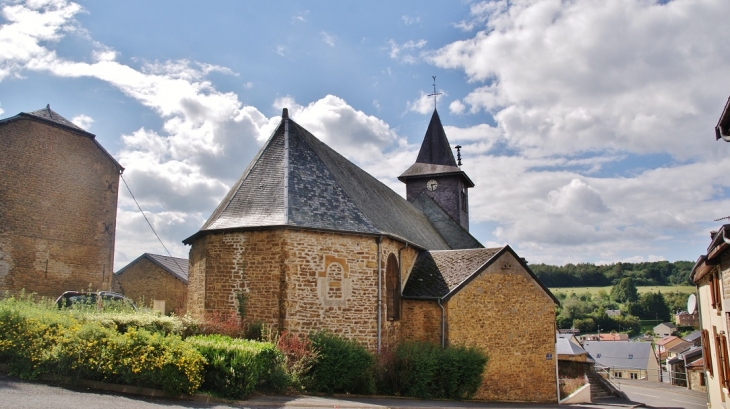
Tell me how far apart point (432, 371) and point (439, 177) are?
61.1ft

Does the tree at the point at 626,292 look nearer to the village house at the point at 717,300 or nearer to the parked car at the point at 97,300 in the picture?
the village house at the point at 717,300

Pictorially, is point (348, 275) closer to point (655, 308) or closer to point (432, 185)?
point (432, 185)

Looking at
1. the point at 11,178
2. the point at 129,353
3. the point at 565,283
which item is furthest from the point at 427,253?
the point at 565,283

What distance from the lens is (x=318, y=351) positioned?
476 inches

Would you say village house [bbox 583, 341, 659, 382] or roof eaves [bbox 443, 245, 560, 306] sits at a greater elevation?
roof eaves [bbox 443, 245, 560, 306]

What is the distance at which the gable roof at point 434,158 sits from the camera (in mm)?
31062

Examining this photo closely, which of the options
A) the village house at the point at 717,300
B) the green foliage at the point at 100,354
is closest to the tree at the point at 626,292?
the village house at the point at 717,300

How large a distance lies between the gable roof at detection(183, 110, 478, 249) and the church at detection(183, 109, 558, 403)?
0.13ft

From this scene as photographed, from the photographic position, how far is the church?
546 inches

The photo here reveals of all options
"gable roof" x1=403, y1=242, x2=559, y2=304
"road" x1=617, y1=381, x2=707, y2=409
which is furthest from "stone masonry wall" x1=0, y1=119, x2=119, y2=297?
"road" x1=617, y1=381, x2=707, y2=409

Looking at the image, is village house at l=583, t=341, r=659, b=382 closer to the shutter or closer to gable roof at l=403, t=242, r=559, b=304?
gable roof at l=403, t=242, r=559, b=304

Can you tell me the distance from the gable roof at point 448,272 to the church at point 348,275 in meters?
0.04

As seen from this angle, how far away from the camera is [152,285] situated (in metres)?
26.6

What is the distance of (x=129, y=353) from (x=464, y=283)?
9911 millimetres
